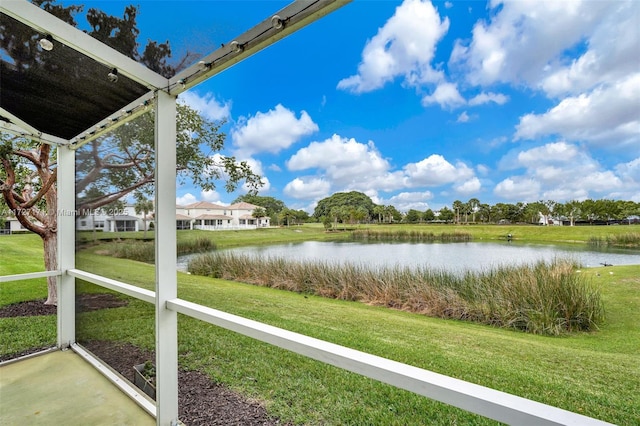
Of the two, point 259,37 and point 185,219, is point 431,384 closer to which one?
point 259,37

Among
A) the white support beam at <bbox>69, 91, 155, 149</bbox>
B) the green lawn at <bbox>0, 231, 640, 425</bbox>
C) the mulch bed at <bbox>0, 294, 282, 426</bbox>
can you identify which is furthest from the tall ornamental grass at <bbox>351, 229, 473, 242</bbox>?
the white support beam at <bbox>69, 91, 155, 149</bbox>

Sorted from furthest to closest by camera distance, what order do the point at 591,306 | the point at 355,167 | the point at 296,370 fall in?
the point at 355,167, the point at 591,306, the point at 296,370

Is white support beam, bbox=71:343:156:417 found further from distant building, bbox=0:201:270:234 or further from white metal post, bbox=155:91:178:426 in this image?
distant building, bbox=0:201:270:234

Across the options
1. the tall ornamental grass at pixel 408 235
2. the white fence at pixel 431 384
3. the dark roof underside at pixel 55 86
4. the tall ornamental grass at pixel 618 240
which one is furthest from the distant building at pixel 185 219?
the tall ornamental grass at pixel 618 240

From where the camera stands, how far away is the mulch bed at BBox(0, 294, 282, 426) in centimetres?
180

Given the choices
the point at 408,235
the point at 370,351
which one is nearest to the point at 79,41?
the point at 370,351

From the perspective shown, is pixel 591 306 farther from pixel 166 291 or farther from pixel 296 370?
pixel 166 291

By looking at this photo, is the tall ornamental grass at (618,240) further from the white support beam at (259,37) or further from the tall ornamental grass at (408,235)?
the white support beam at (259,37)

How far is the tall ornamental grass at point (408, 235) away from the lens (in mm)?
15516

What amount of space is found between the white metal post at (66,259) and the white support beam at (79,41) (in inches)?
69.9

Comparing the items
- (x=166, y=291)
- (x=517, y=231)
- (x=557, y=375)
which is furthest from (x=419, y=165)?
(x=166, y=291)

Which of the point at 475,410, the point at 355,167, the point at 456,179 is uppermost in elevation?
the point at 355,167

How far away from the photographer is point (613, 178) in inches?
401

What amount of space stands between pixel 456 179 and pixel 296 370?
1934 cm
